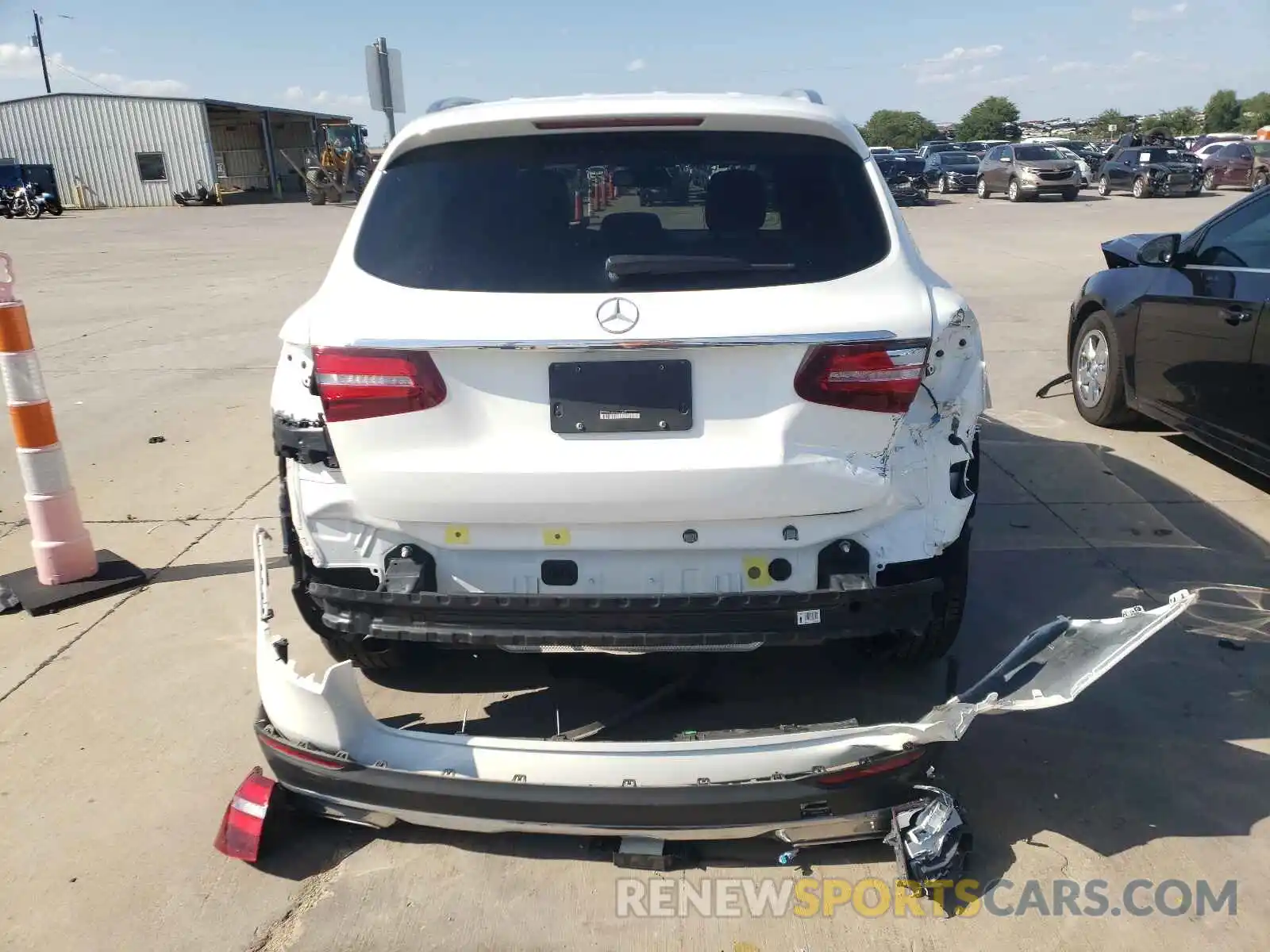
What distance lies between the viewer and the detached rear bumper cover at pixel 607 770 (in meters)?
2.56

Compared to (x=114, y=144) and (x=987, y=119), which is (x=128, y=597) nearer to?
(x=114, y=144)

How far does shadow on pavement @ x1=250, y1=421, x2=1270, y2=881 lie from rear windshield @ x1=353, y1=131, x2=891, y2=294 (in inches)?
59.1

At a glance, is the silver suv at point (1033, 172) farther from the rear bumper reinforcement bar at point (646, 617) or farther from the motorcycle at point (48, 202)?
the motorcycle at point (48, 202)

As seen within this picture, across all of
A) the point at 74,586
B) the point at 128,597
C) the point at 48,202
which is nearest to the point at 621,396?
the point at 128,597

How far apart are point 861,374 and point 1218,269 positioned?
3.66m

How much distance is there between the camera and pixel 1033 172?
28672 millimetres

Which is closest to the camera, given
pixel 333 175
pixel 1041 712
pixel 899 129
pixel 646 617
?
pixel 646 617

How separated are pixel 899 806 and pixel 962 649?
1.30 meters

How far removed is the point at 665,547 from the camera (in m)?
2.73

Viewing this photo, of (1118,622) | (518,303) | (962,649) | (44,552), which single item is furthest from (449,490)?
(44,552)

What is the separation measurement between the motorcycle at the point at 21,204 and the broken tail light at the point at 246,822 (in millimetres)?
37938

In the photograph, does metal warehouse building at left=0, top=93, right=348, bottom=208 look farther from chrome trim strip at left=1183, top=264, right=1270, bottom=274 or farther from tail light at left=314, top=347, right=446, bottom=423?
tail light at left=314, top=347, right=446, bottom=423

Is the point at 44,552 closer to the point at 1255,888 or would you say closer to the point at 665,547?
the point at 665,547

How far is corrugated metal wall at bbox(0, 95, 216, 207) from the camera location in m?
41.4
